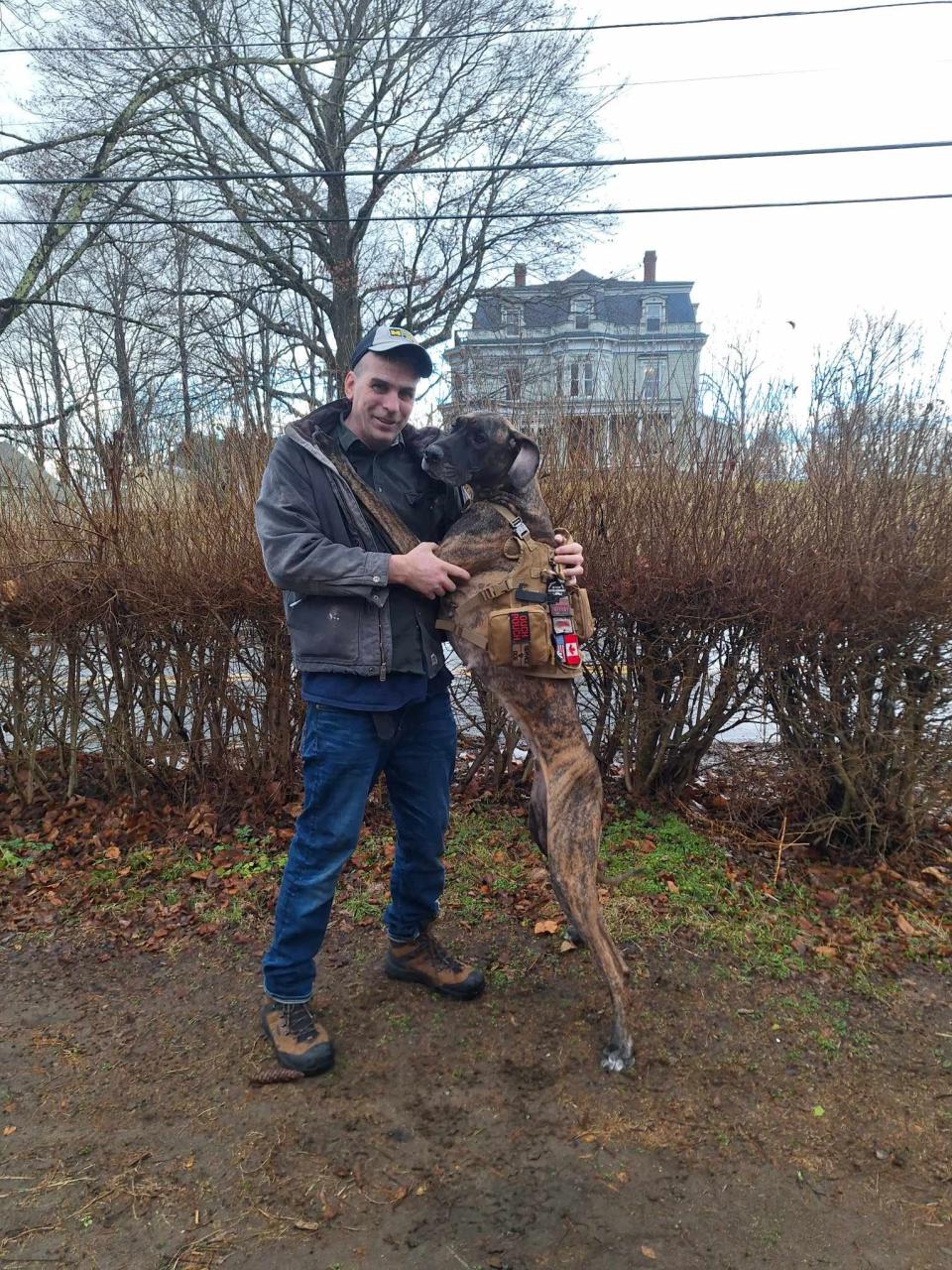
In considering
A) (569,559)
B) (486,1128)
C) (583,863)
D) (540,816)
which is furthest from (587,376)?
(486,1128)

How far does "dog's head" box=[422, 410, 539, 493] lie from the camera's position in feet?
8.48

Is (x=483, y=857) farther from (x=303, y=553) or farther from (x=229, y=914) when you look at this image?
(x=303, y=553)

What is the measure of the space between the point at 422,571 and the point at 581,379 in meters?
3.18

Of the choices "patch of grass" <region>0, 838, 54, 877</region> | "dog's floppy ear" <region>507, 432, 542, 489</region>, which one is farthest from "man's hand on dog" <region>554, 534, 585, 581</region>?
"patch of grass" <region>0, 838, 54, 877</region>

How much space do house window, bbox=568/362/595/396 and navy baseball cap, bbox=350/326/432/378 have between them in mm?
2557

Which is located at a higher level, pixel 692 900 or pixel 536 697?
pixel 536 697

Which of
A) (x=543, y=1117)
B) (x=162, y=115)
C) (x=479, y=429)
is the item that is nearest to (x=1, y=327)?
(x=162, y=115)

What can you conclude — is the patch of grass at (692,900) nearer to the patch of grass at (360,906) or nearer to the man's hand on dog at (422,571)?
the patch of grass at (360,906)

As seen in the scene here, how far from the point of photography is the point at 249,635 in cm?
456

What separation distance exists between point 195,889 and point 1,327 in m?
14.0

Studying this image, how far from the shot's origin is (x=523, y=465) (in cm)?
273

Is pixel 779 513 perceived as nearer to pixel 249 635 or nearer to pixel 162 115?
pixel 249 635

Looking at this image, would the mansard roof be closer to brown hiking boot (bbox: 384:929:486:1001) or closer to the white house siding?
the white house siding

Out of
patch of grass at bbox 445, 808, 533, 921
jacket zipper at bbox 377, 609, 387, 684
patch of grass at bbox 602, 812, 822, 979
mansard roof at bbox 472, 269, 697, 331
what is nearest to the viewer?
jacket zipper at bbox 377, 609, 387, 684
